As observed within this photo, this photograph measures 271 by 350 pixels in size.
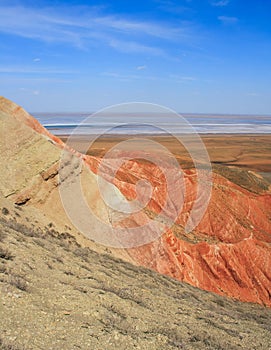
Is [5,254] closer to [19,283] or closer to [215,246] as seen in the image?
[19,283]

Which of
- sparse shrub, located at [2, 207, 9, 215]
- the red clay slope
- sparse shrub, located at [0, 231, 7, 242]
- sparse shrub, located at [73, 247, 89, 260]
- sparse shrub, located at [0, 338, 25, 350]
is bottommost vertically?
the red clay slope

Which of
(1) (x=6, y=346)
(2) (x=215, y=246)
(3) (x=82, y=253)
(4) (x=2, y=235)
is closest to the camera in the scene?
(1) (x=6, y=346)

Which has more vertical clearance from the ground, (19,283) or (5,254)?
(5,254)

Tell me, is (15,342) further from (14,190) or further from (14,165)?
(14,165)

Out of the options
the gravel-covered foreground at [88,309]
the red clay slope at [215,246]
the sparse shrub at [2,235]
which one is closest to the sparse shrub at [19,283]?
the gravel-covered foreground at [88,309]

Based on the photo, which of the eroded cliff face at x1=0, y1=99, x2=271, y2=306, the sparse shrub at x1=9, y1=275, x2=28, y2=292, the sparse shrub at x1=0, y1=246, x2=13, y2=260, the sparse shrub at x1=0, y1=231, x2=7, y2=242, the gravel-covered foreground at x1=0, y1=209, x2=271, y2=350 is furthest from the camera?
the eroded cliff face at x1=0, y1=99, x2=271, y2=306

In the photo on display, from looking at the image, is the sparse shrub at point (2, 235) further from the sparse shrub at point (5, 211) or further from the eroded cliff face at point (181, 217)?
the eroded cliff face at point (181, 217)

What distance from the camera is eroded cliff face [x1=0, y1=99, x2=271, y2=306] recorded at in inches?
580

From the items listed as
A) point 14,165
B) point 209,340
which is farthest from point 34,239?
point 209,340

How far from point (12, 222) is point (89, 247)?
3.45m

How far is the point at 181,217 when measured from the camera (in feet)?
87.5

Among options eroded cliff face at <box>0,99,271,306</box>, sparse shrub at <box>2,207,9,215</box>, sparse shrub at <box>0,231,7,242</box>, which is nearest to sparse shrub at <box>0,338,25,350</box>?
sparse shrub at <box>0,231,7,242</box>

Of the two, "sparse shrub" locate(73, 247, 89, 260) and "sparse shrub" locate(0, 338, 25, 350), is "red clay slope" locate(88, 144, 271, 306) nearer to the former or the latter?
"sparse shrub" locate(73, 247, 89, 260)

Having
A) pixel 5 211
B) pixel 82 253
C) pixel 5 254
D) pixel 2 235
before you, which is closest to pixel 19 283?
pixel 5 254
